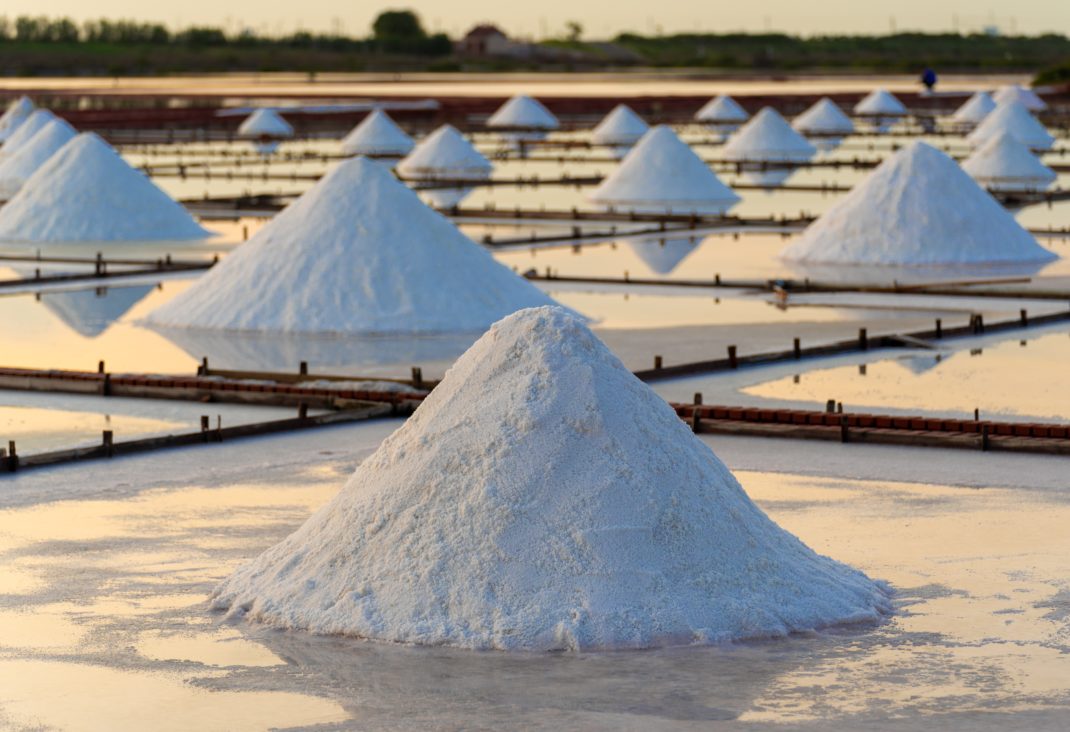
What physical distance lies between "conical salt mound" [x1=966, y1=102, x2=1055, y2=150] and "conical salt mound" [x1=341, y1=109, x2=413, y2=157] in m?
11.6

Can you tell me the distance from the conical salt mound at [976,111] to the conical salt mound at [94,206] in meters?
35.0

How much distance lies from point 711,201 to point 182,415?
19930 millimetres

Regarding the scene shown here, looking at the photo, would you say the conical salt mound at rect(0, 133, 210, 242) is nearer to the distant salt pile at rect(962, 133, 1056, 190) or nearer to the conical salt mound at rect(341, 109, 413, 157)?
the distant salt pile at rect(962, 133, 1056, 190)

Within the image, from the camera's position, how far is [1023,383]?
13734mm

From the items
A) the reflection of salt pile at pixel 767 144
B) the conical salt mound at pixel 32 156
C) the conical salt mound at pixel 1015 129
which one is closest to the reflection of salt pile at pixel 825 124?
the conical salt mound at pixel 1015 129

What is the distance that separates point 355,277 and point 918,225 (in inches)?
309

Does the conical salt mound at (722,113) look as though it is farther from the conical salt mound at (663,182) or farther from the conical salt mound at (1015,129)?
the conical salt mound at (663,182)

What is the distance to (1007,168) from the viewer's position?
34469 mm

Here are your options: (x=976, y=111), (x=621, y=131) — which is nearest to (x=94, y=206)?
(x=621, y=131)

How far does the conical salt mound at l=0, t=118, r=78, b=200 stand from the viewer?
33.2 m

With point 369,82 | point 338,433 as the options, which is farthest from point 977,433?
point 369,82

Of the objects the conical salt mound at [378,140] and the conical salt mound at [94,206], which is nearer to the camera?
the conical salt mound at [94,206]

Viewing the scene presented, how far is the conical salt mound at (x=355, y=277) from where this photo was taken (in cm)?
1620

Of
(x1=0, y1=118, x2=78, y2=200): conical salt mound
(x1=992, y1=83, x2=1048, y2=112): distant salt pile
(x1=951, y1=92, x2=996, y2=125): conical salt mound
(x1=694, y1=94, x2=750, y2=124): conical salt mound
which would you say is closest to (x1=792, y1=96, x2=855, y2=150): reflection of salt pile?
(x1=694, y1=94, x2=750, y2=124): conical salt mound
